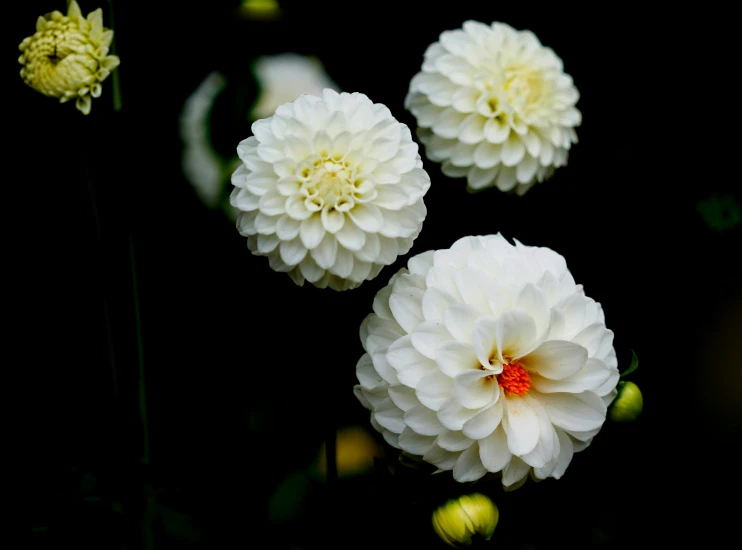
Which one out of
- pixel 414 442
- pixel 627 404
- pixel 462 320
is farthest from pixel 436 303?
pixel 627 404

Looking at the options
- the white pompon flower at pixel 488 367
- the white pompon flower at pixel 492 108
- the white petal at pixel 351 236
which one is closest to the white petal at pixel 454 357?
the white pompon flower at pixel 488 367

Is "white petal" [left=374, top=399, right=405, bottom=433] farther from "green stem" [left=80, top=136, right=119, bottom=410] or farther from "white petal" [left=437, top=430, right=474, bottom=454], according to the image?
"green stem" [left=80, top=136, right=119, bottom=410]

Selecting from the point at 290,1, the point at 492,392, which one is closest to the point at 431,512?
the point at 492,392

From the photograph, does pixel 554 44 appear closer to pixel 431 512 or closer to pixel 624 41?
pixel 624 41

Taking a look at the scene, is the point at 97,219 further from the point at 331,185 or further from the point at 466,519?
the point at 466,519

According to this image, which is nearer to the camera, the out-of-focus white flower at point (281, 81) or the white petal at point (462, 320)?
the white petal at point (462, 320)

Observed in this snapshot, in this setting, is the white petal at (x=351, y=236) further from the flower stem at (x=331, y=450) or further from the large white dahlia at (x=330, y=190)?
the flower stem at (x=331, y=450)
